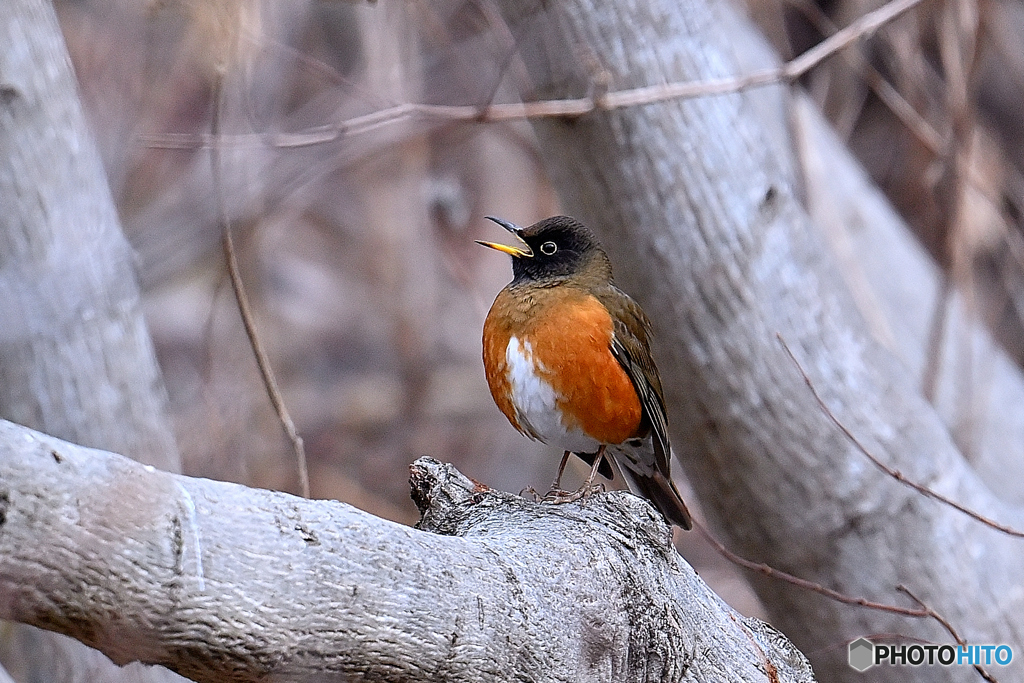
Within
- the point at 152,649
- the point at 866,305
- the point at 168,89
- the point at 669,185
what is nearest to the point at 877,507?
the point at 669,185

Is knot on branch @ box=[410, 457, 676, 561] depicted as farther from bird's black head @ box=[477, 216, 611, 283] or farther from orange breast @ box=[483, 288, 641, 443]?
bird's black head @ box=[477, 216, 611, 283]

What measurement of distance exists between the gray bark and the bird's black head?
1332mm

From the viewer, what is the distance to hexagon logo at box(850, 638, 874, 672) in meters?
4.61

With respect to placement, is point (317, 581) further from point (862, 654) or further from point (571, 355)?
point (862, 654)

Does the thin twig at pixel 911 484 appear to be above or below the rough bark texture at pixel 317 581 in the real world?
above

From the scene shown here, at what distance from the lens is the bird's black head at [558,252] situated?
384 cm

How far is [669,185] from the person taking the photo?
4.31 metres

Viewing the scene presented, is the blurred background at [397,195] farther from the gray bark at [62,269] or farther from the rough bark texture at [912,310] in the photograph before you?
the gray bark at [62,269]

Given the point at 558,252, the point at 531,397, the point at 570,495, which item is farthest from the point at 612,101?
the point at 570,495

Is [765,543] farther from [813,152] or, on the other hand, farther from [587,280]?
[813,152]

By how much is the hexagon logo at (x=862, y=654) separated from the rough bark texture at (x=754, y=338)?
0.19 feet

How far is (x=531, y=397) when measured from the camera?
3.50 m

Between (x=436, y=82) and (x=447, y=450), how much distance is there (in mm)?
2986

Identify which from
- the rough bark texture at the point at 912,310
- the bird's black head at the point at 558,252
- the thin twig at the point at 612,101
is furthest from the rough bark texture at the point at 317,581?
the rough bark texture at the point at 912,310
